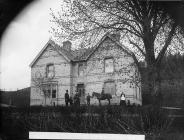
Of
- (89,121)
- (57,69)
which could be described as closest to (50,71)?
(57,69)

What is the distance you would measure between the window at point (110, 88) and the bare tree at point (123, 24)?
3097 millimetres

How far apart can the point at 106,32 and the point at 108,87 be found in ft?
13.4

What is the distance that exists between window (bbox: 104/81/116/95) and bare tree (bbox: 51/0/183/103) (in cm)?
310

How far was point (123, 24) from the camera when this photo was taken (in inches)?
346

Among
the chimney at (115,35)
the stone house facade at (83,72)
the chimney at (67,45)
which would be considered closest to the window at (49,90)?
the stone house facade at (83,72)

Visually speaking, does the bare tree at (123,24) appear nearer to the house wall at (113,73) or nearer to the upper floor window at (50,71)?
the house wall at (113,73)

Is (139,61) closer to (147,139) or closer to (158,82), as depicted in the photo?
(158,82)

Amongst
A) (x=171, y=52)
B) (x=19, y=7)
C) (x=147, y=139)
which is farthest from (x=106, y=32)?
(x=147, y=139)

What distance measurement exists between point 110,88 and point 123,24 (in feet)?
13.2

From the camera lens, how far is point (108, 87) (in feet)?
39.7

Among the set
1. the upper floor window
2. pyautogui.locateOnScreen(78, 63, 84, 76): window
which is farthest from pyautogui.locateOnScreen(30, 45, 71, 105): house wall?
pyautogui.locateOnScreen(78, 63, 84, 76): window

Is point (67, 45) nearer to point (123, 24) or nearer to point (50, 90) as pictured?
point (123, 24)

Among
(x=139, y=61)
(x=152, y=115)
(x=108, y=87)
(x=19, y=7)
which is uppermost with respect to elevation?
(x=19, y=7)

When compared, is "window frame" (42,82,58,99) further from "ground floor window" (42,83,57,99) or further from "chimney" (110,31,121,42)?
"chimney" (110,31,121,42)
